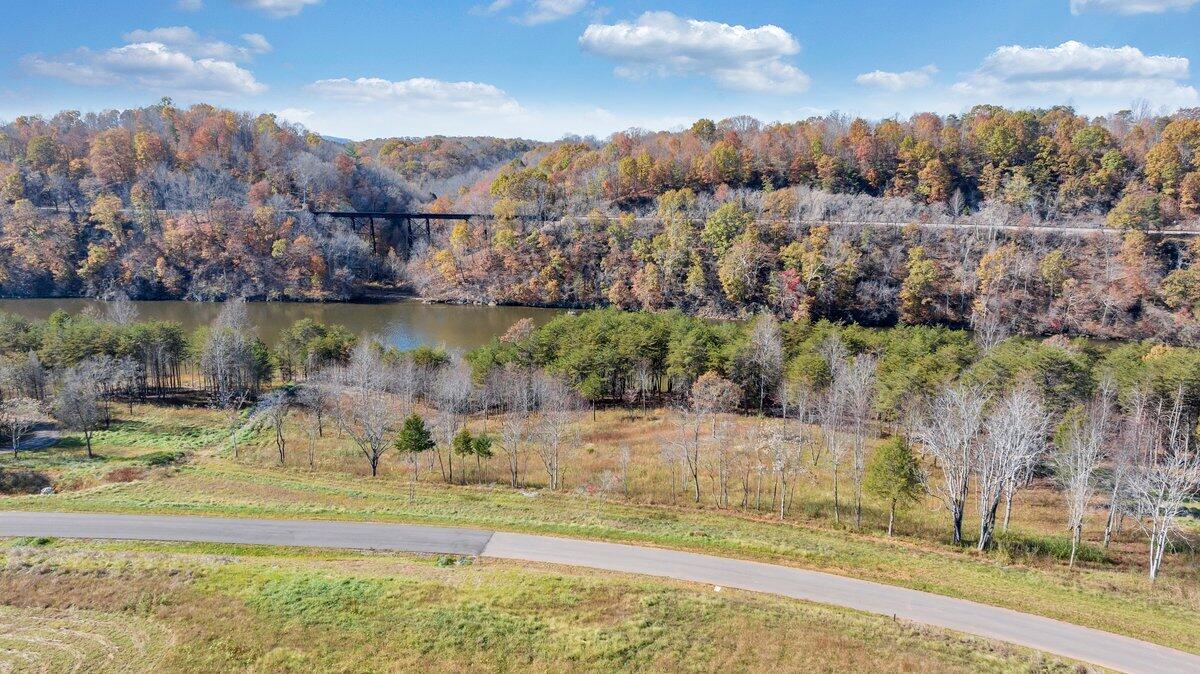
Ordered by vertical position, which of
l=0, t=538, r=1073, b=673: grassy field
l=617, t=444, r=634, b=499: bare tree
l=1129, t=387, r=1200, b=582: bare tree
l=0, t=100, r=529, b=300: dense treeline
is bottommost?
l=617, t=444, r=634, b=499: bare tree

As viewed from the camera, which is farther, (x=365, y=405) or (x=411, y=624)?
(x=365, y=405)

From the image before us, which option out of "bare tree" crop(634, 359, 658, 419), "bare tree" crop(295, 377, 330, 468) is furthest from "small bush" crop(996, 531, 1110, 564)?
"bare tree" crop(295, 377, 330, 468)

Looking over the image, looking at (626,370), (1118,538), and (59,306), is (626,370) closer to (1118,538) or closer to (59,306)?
(1118,538)

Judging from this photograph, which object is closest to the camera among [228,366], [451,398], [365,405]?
[365,405]

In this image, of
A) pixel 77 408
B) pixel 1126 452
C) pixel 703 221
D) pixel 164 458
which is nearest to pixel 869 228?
pixel 703 221

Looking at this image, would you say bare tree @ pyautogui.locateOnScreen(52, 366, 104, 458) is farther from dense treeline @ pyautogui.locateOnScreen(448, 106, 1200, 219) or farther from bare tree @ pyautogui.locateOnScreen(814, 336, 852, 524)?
dense treeline @ pyautogui.locateOnScreen(448, 106, 1200, 219)

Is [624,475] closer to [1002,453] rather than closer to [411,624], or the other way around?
[411,624]
